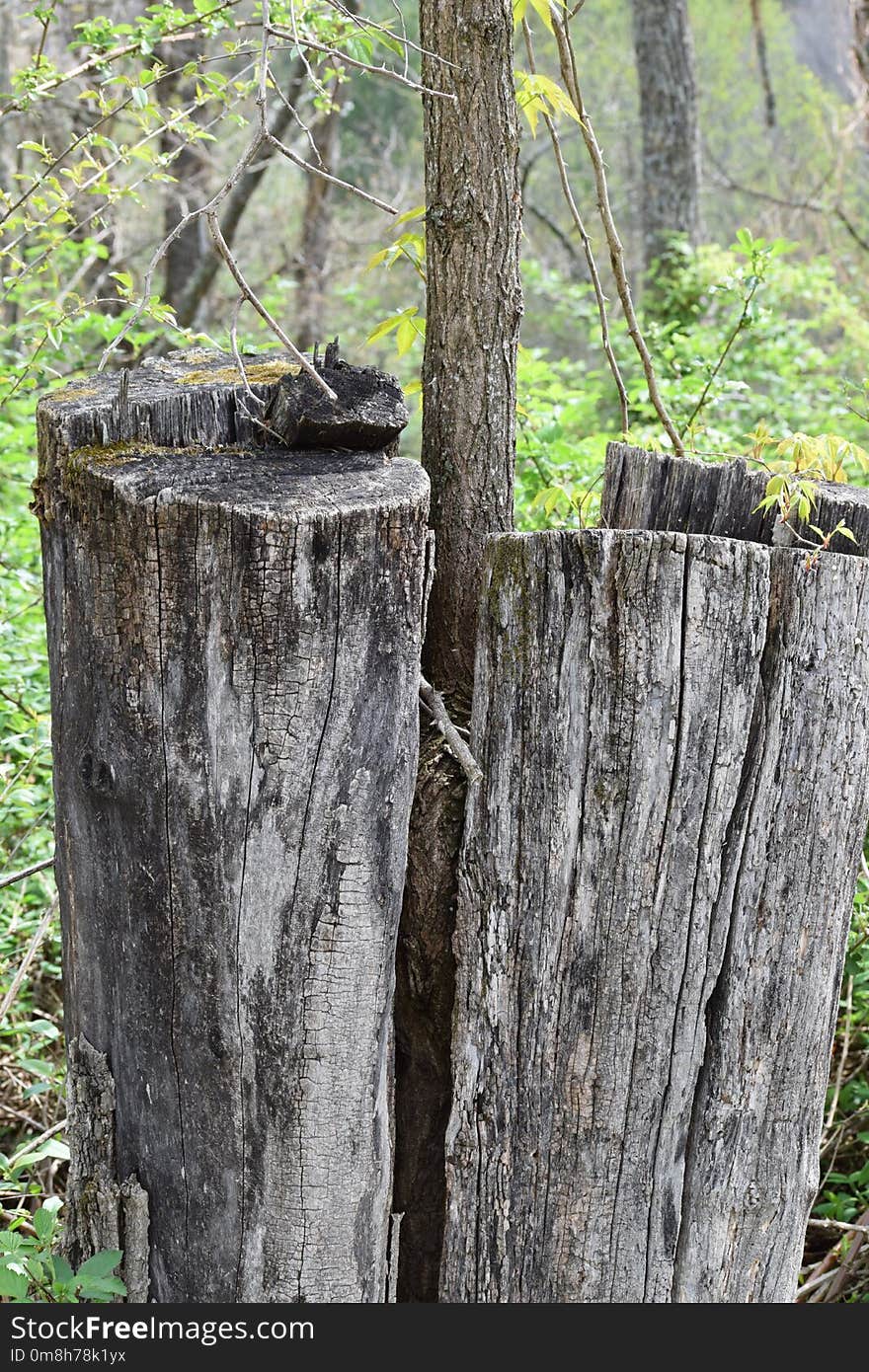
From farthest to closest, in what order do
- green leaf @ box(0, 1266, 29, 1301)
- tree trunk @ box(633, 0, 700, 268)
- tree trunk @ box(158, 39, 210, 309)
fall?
tree trunk @ box(633, 0, 700, 268), tree trunk @ box(158, 39, 210, 309), green leaf @ box(0, 1266, 29, 1301)

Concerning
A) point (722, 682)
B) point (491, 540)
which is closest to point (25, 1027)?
point (491, 540)

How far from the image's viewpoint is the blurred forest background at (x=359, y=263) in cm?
262

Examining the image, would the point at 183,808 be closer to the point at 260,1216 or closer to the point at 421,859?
the point at 421,859

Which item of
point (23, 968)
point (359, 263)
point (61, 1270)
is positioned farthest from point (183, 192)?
point (61, 1270)

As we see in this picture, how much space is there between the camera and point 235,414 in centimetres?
194

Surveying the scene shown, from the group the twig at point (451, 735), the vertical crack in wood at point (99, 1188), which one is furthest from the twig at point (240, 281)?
the vertical crack in wood at point (99, 1188)

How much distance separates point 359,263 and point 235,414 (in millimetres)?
8506

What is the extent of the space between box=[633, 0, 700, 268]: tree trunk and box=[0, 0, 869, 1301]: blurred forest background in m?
0.02

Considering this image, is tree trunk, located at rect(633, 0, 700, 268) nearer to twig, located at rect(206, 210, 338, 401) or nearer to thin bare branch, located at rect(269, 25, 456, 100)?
thin bare branch, located at rect(269, 25, 456, 100)

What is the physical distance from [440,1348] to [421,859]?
757mm

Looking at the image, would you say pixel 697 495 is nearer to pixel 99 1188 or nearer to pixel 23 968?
pixel 99 1188

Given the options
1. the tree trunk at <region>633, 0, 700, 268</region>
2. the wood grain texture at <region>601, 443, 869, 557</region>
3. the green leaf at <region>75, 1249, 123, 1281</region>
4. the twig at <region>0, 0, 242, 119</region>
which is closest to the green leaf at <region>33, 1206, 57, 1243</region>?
the green leaf at <region>75, 1249, 123, 1281</region>

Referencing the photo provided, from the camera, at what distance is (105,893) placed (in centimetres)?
180

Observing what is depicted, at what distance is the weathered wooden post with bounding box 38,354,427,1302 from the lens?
1627 mm
